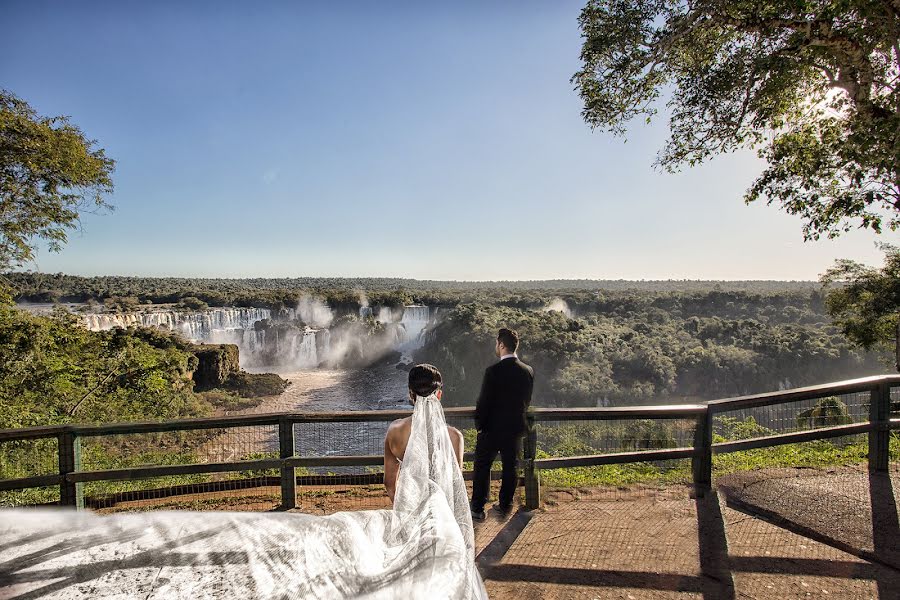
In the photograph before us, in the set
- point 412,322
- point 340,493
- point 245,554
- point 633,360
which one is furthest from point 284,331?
point 245,554

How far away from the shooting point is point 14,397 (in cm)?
1135

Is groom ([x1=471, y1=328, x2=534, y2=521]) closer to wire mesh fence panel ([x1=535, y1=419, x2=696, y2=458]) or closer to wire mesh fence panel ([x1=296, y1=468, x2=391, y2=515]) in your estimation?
wire mesh fence panel ([x1=535, y1=419, x2=696, y2=458])

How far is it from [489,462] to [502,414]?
458 millimetres

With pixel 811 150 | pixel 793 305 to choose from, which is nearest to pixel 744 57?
pixel 811 150

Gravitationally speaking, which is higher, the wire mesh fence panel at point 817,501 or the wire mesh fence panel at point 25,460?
the wire mesh fence panel at point 817,501

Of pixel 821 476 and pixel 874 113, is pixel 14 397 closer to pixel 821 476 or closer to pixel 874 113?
pixel 821 476

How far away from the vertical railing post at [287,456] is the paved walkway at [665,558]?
182 cm

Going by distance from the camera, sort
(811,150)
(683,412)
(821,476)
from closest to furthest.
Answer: (683,412)
(821,476)
(811,150)

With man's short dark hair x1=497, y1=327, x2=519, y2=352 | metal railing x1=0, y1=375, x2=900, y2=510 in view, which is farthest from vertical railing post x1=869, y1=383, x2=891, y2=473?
man's short dark hair x1=497, y1=327, x2=519, y2=352

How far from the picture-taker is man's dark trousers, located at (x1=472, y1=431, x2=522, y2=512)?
168 inches

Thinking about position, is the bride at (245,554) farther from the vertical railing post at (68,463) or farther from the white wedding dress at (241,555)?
the vertical railing post at (68,463)

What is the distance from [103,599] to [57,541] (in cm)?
60

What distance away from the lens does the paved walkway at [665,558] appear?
317 centimetres

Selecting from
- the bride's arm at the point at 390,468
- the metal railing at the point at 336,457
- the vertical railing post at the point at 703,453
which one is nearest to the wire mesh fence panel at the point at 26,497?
the metal railing at the point at 336,457
